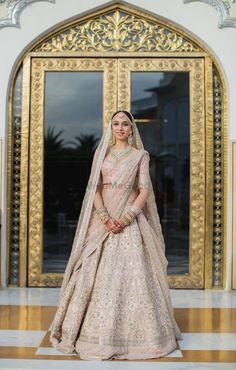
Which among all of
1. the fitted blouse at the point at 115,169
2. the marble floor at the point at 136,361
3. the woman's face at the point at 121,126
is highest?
the woman's face at the point at 121,126

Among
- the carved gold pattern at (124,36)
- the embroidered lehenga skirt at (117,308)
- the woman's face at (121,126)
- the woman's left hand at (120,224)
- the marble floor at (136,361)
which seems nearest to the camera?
the marble floor at (136,361)

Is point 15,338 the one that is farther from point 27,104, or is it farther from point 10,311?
point 27,104

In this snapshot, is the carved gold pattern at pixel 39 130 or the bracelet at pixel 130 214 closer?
the bracelet at pixel 130 214

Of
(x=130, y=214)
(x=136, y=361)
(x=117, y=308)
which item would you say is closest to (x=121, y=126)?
(x=130, y=214)

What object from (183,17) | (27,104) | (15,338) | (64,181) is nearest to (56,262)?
(64,181)

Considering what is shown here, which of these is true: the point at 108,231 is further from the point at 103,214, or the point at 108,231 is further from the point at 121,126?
the point at 121,126

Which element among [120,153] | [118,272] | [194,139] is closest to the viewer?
[118,272]

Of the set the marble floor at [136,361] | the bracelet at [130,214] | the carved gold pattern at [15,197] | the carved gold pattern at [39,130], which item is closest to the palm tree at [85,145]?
the carved gold pattern at [39,130]

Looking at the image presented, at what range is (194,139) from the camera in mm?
4746

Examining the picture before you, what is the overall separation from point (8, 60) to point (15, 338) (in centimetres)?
261

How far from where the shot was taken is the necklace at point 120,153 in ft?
9.84

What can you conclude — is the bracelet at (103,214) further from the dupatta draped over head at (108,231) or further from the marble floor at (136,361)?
the marble floor at (136,361)

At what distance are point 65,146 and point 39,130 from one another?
278 millimetres

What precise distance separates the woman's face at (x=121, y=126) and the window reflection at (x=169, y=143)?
184cm
